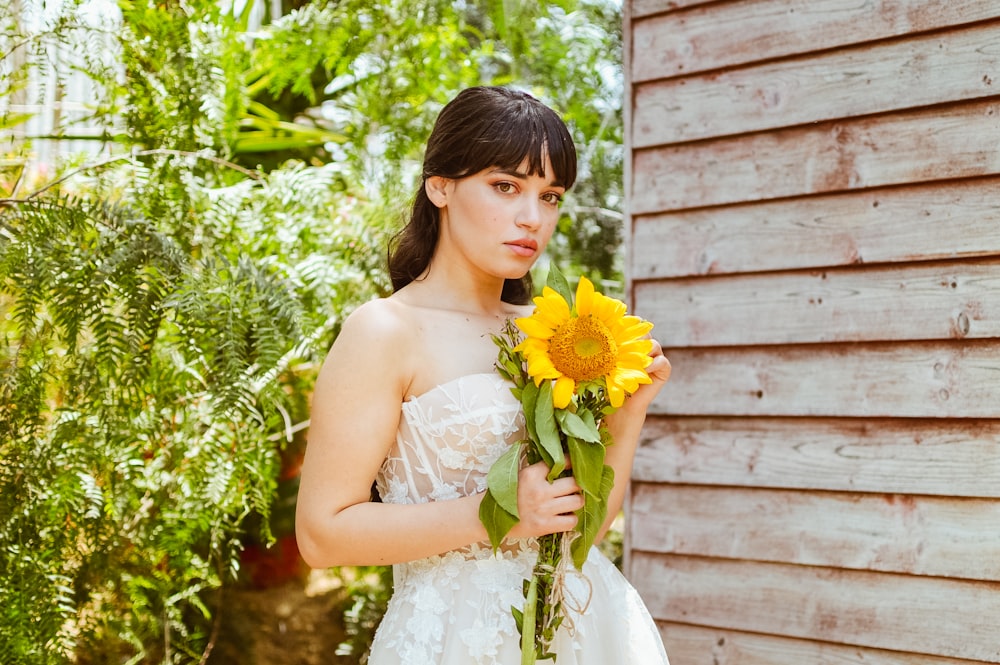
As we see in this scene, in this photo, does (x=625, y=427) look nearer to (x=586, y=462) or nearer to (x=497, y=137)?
(x=586, y=462)

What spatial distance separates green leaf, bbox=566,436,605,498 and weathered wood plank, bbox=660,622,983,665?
1084 mm

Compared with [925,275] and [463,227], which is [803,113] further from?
[463,227]

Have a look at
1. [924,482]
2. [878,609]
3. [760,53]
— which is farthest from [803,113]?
[878,609]

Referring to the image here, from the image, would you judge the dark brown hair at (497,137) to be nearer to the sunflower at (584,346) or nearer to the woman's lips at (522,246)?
the woman's lips at (522,246)

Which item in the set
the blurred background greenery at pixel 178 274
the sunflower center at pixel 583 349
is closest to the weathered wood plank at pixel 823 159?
the blurred background greenery at pixel 178 274

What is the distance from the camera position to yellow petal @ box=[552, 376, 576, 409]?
1.29 m

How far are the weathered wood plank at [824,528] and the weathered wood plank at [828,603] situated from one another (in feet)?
0.10

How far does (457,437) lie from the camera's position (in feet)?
4.74

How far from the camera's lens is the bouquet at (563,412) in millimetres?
1290

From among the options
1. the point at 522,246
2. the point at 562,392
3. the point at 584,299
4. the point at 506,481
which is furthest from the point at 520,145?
the point at 506,481

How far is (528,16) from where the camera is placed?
116 inches

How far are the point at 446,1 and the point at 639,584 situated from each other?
6.78 feet

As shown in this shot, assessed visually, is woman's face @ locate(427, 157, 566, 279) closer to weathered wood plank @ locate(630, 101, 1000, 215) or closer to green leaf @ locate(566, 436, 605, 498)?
green leaf @ locate(566, 436, 605, 498)

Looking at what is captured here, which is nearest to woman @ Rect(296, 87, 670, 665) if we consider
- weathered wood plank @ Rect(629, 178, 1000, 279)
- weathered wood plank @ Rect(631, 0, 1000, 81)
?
weathered wood plank @ Rect(629, 178, 1000, 279)
